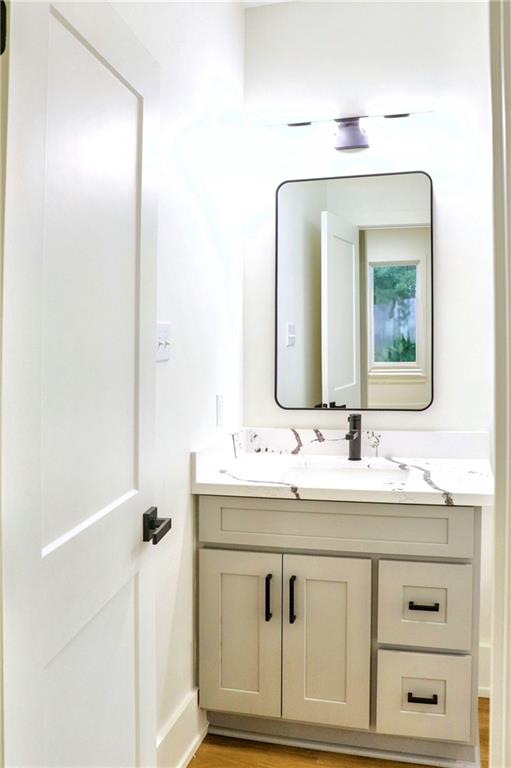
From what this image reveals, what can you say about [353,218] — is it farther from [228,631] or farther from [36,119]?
[36,119]

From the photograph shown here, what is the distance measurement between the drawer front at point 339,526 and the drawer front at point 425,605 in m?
0.05

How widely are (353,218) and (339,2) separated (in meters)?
0.87

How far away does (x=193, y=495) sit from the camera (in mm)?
2111

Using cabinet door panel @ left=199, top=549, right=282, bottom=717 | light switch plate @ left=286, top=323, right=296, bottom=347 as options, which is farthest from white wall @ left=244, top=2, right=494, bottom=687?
cabinet door panel @ left=199, top=549, right=282, bottom=717

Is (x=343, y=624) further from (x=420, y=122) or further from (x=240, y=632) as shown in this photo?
(x=420, y=122)

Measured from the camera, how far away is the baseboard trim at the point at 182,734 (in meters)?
1.82

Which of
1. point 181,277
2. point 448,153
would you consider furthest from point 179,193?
point 448,153

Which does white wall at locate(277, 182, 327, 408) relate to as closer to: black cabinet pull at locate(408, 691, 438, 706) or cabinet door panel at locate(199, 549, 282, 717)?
cabinet door panel at locate(199, 549, 282, 717)

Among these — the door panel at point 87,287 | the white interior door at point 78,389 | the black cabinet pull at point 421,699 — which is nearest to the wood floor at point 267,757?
the black cabinet pull at point 421,699

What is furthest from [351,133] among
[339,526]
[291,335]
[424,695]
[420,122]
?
[424,695]

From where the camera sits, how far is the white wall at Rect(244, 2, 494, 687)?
2.48m

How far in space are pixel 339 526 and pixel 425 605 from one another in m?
0.35

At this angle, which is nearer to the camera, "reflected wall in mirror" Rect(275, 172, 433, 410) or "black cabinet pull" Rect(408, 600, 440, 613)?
"black cabinet pull" Rect(408, 600, 440, 613)

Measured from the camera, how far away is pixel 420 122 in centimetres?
255
